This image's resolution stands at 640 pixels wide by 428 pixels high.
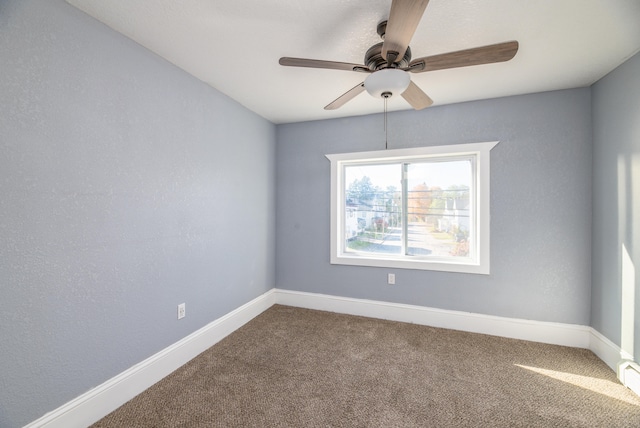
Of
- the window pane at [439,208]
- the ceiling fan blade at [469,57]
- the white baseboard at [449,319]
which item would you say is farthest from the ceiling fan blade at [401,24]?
the white baseboard at [449,319]

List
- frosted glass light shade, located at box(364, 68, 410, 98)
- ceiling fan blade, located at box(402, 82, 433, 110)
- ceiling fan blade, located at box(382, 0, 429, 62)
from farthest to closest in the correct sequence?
ceiling fan blade, located at box(402, 82, 433, 110) → frosted glass light shade, located at box(364, 68, 410, 98) → ceiling fan blade, located at box(382, 0, 429, 62)

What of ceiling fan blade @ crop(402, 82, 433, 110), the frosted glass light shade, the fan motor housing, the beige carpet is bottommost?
the beige carpet

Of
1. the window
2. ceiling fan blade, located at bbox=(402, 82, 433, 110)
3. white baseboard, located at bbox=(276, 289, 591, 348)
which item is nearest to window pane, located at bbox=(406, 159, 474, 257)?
the window

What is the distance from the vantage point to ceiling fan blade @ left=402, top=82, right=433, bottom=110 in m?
1.74

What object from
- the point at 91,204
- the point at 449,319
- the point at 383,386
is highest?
the point at 91,204

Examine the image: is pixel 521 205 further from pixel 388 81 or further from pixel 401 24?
pixel 401 24

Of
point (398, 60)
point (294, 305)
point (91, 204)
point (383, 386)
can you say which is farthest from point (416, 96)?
point (294, 305)

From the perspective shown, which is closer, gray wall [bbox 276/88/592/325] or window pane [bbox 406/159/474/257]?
gray wall [bbox 276/88/592/325]

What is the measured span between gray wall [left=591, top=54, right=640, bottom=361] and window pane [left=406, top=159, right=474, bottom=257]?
3.21ft

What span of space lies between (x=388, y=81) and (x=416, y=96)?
0.50m

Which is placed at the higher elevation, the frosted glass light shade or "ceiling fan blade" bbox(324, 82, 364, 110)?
"ceiling fan blade" bbox(324, 82, 364, 110)

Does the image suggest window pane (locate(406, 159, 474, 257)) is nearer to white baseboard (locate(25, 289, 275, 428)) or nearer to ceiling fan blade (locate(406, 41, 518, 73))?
ceiling fan blade (locate(406, 41, 518, 73))

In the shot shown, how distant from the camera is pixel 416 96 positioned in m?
1.86

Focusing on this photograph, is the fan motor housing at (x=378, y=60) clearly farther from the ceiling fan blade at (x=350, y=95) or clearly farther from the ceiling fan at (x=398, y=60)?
the ceiling fan blade at (x=350, y=95)
